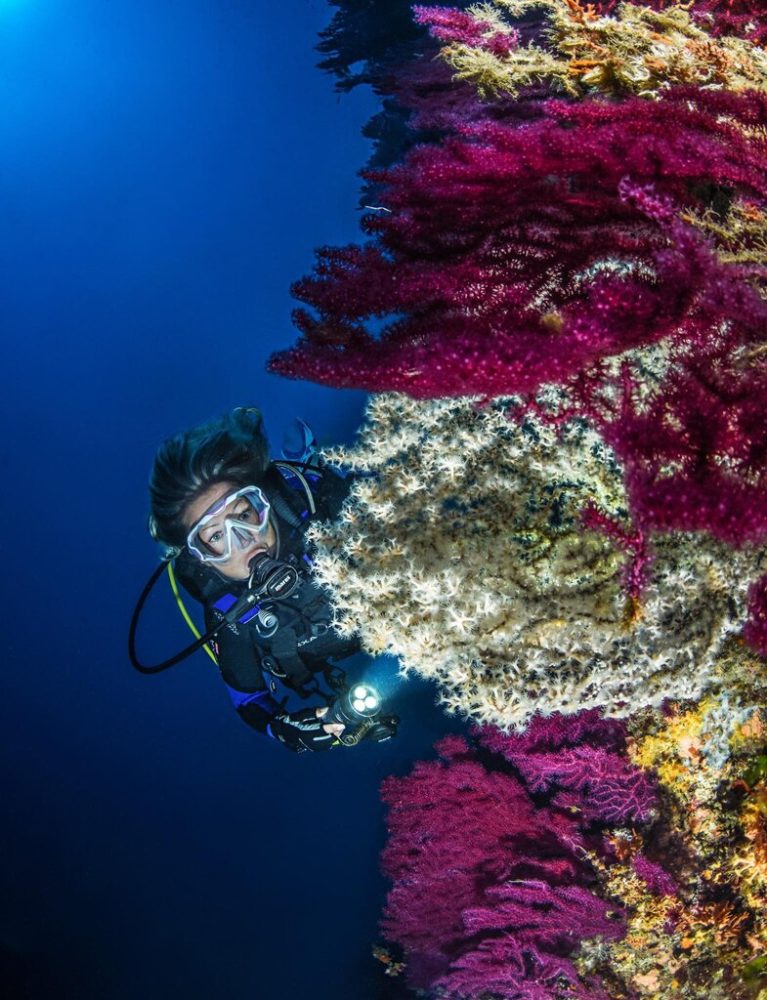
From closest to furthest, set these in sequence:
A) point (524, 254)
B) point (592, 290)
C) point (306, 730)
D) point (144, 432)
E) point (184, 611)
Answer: point (592, 290) < point (524, 254) < point (306, 730) < point (184, 611) < point (144, 432)

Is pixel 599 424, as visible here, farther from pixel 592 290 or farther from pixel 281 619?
pixel 281 619

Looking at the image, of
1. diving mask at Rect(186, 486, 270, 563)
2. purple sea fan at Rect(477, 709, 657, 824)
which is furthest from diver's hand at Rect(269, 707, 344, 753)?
purple sea fan at Rect(477, 709, 657, 824)

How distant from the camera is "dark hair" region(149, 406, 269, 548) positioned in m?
3.61

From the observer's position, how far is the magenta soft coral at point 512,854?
12.7 feet

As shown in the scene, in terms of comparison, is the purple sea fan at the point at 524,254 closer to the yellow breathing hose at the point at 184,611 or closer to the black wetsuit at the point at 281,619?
the black wetsuit at the point at 281,619

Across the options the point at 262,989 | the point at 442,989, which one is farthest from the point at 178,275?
the point at 442,989

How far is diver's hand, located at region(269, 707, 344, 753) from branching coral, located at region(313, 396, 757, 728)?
152cm

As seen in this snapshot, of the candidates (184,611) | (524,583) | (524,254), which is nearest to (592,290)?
(524,254)

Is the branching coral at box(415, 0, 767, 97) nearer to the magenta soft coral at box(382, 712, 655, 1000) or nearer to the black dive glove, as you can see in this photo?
the magenta soft coral at box(382, 712, 655, 1000)

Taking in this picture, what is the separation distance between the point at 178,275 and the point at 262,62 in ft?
38.6

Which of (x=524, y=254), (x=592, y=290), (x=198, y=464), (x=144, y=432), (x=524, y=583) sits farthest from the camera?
(x=144, y=432)

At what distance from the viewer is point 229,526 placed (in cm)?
368

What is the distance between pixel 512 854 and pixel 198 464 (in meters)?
3.83

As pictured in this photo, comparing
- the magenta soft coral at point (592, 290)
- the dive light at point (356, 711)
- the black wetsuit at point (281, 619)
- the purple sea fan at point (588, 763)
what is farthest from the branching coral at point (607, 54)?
the purple sea fan at point (588, 763)
